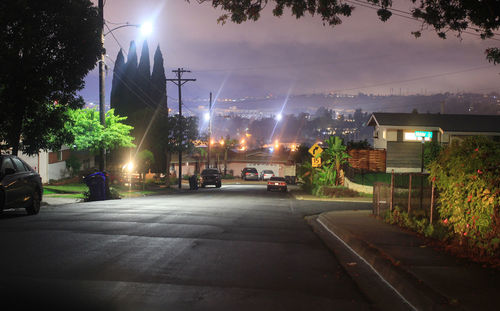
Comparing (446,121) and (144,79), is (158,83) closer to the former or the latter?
(144,79)

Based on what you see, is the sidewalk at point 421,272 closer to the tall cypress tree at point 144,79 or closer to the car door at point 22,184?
the car door at point 22,184

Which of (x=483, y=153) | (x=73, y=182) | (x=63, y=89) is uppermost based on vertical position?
(x=63, y=89)

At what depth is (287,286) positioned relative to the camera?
722 centimetres

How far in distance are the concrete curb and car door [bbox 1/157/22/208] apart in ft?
28.0

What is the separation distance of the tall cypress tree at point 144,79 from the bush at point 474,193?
75620 millimetres

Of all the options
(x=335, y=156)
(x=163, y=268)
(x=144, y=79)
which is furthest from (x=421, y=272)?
(x=144, y=79)

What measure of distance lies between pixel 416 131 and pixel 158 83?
152 ft

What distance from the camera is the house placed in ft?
162

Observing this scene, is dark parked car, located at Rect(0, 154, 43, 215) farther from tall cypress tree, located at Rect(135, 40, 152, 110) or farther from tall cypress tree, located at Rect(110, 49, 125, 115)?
tall cypress tree, located at Rect(110, 49, 125, 115)

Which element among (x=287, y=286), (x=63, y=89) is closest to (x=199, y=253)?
(x=287, y=286)

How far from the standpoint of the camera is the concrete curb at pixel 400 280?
21.4ft

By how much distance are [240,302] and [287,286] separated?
1167mm

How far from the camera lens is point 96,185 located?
2517 cm

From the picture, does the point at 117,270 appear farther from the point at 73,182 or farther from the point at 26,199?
the point at 73,182
